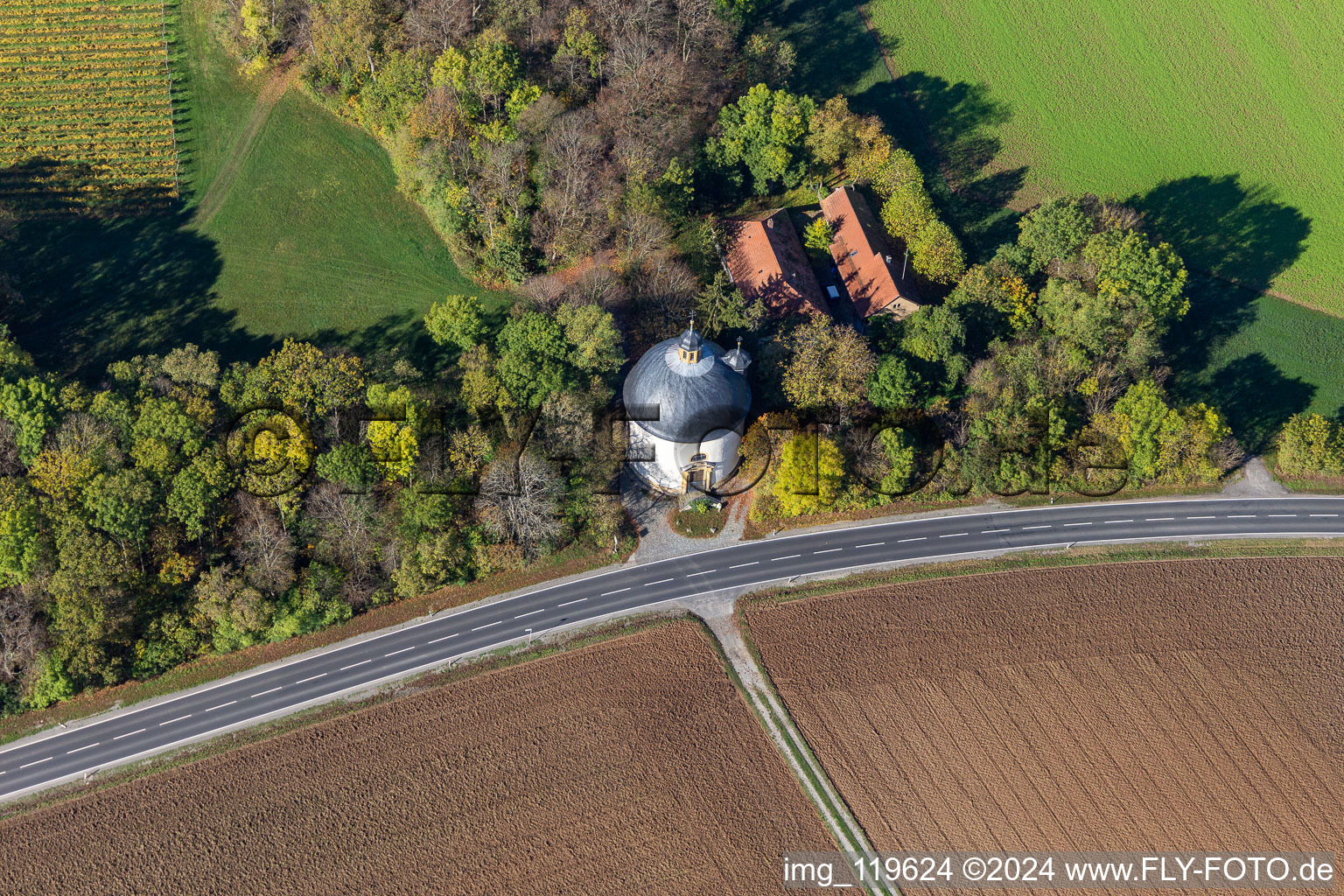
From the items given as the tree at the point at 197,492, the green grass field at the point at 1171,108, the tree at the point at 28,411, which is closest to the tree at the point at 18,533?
the tree at the point at 28,411

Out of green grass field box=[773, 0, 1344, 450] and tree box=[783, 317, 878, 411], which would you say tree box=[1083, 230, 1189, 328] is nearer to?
green grass field box=[773, 0, 1344, 450]

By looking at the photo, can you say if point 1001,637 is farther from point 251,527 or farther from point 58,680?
point 58,680

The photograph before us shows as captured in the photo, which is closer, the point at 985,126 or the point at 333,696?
the point at 333,696

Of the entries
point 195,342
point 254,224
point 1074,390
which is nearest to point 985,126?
point 1074,390

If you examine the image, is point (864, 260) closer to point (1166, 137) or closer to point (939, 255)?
point (939, 255)

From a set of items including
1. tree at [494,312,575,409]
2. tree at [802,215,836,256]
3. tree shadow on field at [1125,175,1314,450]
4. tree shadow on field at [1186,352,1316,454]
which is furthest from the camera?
tree at [802,215,836,256]

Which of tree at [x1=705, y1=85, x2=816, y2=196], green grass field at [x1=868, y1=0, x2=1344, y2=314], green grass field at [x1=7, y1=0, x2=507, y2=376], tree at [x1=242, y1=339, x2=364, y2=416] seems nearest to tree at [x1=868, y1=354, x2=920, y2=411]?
tree at [x1=705, y1=85, x2=816, y2=196]
